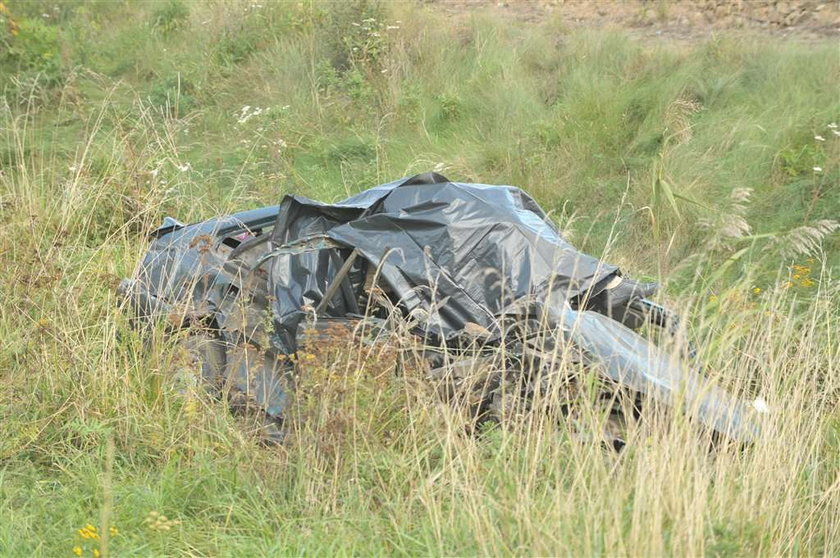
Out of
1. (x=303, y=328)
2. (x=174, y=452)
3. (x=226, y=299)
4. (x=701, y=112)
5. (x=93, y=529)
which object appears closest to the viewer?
(x=93, y=529)

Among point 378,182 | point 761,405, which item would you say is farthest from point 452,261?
point 378,182

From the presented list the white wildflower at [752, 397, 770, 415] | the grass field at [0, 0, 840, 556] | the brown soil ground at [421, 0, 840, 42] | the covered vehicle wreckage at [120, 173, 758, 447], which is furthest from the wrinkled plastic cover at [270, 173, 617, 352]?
the brown soil ground at [421, 0, 840, 42]

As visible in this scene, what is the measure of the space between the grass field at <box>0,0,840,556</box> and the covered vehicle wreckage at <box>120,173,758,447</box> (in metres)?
0.22

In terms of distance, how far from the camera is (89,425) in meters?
4.50

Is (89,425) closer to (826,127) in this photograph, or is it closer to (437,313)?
(437,313)

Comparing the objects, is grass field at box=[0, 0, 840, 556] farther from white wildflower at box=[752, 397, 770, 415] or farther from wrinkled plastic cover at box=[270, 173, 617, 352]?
wrinkled plastic cover at box=[270, 173, 617, 352]

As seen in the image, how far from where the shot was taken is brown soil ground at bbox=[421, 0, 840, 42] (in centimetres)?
932

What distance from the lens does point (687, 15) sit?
9984 millimetres

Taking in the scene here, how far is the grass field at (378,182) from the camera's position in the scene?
359 centimetres

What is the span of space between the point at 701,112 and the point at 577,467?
5511 millimetres

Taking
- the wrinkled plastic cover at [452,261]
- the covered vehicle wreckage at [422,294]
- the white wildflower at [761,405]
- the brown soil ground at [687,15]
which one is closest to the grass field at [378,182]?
the white wildflower at [761,405]

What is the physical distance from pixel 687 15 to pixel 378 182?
Answer: 13.1 ft

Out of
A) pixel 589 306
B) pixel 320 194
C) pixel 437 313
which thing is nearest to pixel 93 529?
pixel 437 313

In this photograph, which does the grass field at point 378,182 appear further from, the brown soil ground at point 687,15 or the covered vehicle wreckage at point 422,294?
the brown soil ground at point 687,15
